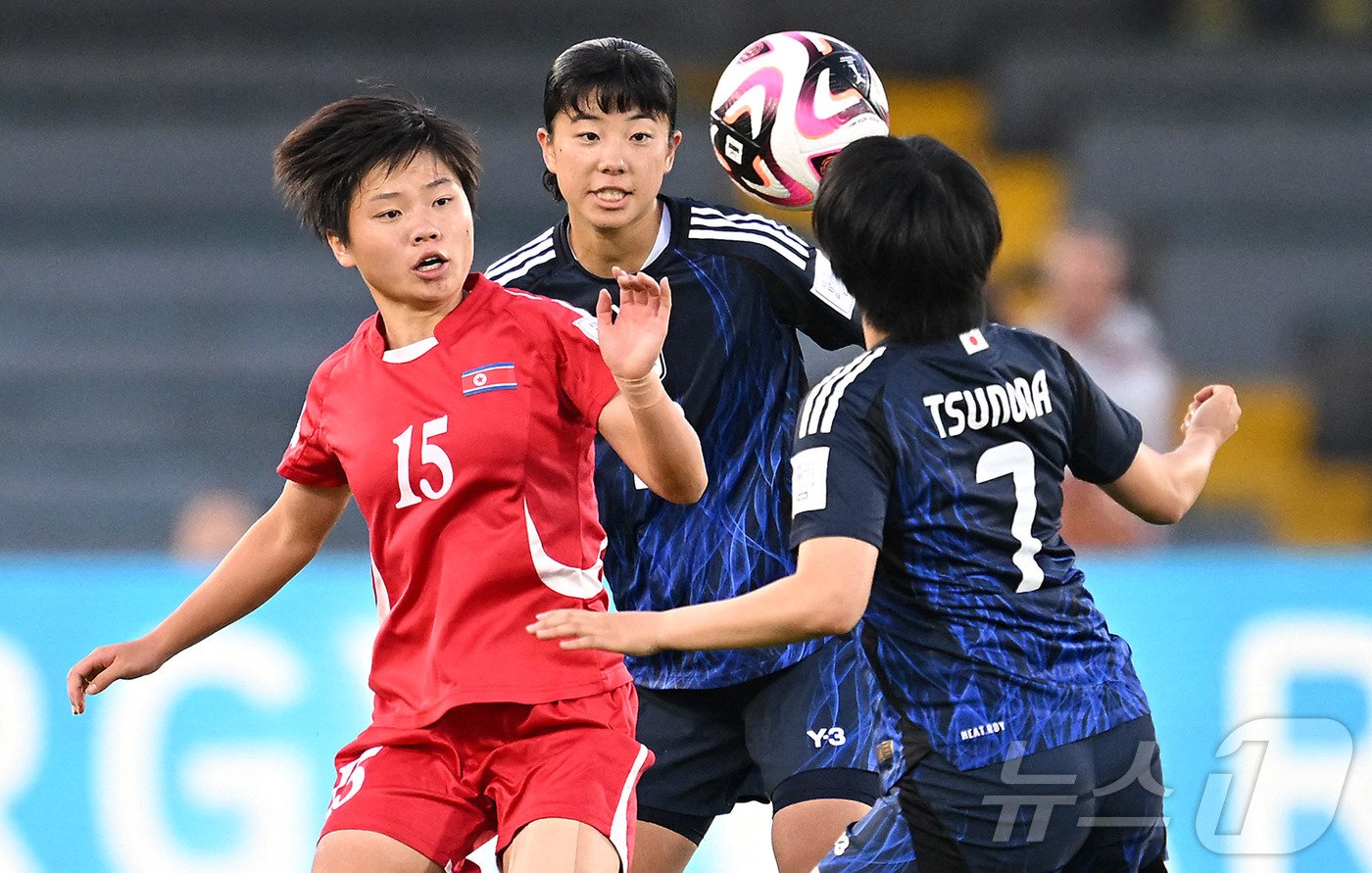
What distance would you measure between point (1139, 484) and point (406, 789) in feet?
4.51

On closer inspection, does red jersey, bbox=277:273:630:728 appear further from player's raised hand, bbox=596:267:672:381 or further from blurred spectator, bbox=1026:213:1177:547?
blurred spectator, bbox=1026:213:1177:547

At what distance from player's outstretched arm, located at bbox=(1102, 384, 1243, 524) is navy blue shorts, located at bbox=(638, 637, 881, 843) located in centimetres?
82

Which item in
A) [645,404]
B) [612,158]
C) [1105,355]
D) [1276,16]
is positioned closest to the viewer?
[645,404]

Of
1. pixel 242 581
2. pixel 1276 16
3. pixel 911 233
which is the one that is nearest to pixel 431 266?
pixel 242 581

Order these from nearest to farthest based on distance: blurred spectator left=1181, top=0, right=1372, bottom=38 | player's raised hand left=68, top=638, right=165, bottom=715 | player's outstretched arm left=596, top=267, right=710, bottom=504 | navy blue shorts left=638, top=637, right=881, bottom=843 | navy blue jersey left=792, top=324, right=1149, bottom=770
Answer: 1. navy blue jersey left=792, top=324, right=1149, bottom=770
2. player's outstretched arm left=596, top=267, right=710, bottom=504
3. player's raised hand left=68, top=638, right=165, bottom=715
4. navy blue shorts left=638, top=637, right=881, bottom=843
5. blurred spectator left=1181, top=0, right=1372, bottom=38

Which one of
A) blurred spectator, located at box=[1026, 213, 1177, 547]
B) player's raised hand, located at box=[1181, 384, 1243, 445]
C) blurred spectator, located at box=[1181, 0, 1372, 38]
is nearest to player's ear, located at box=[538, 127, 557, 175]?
player's raised hand, located at box=[1181, 384, 1243, 445]

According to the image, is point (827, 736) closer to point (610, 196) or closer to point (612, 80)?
point (610, 196)

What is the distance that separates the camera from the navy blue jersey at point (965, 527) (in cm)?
280

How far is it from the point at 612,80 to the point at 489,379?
2.54 feet

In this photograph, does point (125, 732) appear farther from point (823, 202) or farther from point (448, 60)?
point (448, 60)

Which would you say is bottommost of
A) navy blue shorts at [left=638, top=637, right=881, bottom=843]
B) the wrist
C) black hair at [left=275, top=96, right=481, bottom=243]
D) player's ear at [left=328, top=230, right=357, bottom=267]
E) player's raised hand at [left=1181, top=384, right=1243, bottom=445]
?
navy blue shorts at [left=638, top=637, right=881, bottom=843]

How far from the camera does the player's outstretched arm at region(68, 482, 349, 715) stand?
3393 mm

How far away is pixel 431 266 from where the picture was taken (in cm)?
317

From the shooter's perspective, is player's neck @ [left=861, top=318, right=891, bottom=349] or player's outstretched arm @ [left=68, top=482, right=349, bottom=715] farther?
player's outstretched arm @ [left=68, top=482, right=349, bottom=715]
